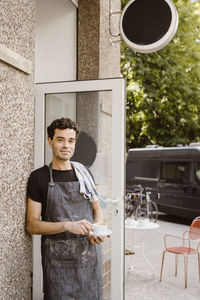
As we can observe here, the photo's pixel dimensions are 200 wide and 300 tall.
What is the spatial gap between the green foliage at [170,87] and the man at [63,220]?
31.6 feet

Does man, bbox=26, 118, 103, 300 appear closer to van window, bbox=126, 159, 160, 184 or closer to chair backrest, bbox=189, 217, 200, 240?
chair backrest, bbox=189, 217, 200, 240

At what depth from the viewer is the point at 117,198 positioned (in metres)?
3.29

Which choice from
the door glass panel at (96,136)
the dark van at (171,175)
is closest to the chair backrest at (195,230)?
the door glass panel at (96,136)

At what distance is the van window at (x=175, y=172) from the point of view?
1113cm

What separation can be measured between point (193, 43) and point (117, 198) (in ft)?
37.3

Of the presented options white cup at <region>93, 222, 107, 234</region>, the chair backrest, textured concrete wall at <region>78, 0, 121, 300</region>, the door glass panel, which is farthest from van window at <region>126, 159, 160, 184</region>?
white cup at <region>93, 222, 107, 234</region>

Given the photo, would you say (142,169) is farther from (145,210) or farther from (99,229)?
(99,229)

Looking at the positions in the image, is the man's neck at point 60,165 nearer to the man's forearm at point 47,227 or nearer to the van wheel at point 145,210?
the man's forearm at point 47,227

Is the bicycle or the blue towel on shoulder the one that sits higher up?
the blue towel on shoulder

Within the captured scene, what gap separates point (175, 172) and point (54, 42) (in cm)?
805

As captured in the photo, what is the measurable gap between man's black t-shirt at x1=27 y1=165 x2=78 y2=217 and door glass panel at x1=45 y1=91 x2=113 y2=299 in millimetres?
447

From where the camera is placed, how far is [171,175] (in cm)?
1168

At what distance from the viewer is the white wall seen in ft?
13.6

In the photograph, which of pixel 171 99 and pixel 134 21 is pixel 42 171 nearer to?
pixel 134 21
